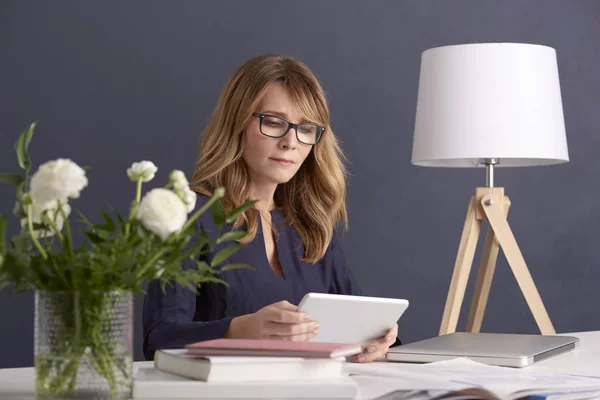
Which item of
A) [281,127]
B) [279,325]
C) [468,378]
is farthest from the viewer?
[281,127]

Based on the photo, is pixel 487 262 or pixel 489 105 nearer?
pixel 489 105

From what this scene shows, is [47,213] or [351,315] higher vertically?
[47,213]

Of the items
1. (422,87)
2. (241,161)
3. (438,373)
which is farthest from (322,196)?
(438,373)

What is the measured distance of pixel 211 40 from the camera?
10.7 feet

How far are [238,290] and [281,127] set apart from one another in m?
0.43

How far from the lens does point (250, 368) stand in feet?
3.43

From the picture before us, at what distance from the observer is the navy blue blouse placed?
5.77 feet

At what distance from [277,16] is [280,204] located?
116 centimetres

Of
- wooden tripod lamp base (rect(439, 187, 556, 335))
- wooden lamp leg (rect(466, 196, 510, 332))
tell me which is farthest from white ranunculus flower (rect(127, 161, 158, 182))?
wooden lamp leg (rect(466, 196, 510, 332))

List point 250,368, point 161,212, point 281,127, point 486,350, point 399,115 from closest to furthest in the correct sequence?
point 161,212 < point 250,368 < point 486,350 < point 281,127 < point 399,115

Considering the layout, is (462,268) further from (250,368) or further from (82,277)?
(82,277)

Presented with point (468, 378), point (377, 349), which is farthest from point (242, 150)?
point (468, 378)

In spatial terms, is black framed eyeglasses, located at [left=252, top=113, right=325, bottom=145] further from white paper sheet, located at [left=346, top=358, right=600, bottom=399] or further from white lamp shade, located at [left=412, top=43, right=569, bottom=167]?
white paper sheet, located at [left=346, top=358, right=600, bottom=399]

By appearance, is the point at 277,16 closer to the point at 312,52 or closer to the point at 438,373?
the point at 312,52
